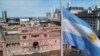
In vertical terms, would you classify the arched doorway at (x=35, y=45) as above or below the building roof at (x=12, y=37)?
below

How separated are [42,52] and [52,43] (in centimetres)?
68

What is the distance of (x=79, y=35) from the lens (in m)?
1.22

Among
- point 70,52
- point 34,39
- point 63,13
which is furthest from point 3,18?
point 63,13

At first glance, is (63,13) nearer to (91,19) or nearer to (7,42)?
(7,42)

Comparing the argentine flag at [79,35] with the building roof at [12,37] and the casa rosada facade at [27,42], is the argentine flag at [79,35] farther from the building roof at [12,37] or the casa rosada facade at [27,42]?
the building roof at [12,37]

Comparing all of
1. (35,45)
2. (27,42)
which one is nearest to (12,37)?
(27,42)

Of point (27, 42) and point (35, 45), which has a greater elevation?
point (27, 42)

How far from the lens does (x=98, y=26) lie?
10.5m

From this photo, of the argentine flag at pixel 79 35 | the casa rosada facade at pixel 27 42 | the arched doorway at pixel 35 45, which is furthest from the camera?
the arched doorway at pixel 35 45

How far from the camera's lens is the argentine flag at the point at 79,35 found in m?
1.16


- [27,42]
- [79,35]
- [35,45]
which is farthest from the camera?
[35,45]

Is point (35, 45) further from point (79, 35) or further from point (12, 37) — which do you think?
point (79, 35)

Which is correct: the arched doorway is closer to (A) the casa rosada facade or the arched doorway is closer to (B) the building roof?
(A) the casa rosada facade

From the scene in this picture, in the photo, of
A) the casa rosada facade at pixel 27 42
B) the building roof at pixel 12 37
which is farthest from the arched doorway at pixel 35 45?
the building roof at pixel 12 37
